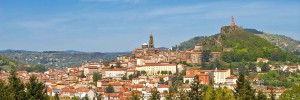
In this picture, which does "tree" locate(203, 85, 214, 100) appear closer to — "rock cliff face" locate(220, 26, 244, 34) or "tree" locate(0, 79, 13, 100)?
"tree" locate(0, 79, 13, 100)

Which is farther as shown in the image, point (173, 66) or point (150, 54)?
point (150, 54)

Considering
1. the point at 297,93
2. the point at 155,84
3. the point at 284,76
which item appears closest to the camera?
the point at 297,93

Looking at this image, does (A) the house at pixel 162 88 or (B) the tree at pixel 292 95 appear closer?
(B) the tree at pixel 292 95

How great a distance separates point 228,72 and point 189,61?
1730 cm

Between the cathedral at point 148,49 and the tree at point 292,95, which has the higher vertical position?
the cathedral at point 148,49

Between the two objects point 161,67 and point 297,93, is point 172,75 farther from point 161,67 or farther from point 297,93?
point 297,93

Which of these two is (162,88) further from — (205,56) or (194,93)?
(194,93)

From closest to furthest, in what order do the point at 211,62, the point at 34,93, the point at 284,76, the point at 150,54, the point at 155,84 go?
the point at 34,93 < the point at 155,84 < the point at 284,76 < the point at 211,62 < the point at 150,54

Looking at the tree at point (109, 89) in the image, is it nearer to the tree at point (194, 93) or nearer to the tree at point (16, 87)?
the tree at point (194, 93)

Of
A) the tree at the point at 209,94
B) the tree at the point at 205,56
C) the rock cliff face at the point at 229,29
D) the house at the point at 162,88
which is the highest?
the rock cliff face at the point at 229,29

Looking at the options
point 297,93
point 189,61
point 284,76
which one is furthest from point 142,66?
point 297,93

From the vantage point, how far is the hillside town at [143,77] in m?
100

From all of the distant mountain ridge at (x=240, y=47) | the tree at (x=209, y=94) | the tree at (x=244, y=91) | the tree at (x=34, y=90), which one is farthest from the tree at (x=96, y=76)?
the tree at (x=34, y=90)

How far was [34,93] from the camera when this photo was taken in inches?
1406
